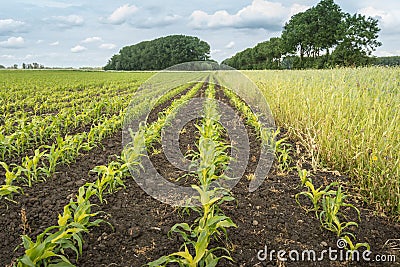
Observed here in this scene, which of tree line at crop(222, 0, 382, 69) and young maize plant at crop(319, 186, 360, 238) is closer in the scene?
young maize plant at crop(319, 186, 360, 238)

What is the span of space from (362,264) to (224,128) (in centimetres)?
382

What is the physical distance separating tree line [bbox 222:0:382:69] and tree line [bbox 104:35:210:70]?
1205 centimetres

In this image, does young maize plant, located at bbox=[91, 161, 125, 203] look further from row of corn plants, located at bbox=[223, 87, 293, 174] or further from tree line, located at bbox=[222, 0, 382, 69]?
tree line, located at bbox=[222, 0, 382, 69]

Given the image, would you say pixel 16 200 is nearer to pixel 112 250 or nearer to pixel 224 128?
pixel 112 250

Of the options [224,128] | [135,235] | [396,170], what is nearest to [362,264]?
[396,170]

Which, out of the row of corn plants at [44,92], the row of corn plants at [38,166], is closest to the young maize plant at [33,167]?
the row of corn plants at [38,166]

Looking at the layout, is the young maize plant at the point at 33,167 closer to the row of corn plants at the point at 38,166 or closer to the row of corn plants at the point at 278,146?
the row of corn plants at the point at 38,166

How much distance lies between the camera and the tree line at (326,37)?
34750 millimetres

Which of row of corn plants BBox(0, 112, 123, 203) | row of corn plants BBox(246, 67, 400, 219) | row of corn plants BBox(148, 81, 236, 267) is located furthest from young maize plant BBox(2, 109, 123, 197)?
row of corn plants BBox(246, 67, 400, 219)

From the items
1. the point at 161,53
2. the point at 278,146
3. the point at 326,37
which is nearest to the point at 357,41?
the point at 326,37

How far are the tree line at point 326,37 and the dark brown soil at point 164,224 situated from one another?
30.8 m

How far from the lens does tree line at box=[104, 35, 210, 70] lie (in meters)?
29.9

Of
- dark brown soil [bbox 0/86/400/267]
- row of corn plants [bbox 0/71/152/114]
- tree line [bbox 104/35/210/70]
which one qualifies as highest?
tree line [bbox 104/35/210/70]

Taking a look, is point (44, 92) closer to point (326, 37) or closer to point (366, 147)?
point (366, 147)
